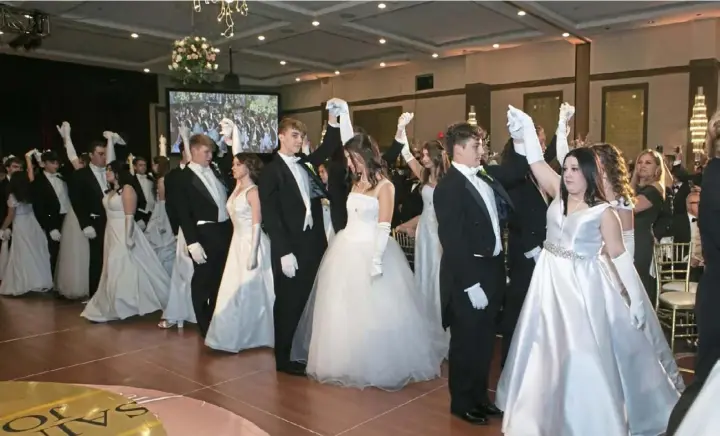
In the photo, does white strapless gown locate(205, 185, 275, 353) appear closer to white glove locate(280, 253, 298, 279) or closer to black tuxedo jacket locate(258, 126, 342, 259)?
black tuxedo jacket locate(258, 126, 342, 259)

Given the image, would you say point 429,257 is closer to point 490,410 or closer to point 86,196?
point 490,410

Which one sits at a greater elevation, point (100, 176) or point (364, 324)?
point (100, 176)

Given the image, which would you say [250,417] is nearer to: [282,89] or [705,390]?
[705,390]

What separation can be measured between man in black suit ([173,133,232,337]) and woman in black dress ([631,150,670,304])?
3357mm

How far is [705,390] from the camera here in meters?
1.53

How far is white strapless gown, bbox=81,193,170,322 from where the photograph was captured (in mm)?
5879

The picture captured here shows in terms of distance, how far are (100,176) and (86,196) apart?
0.87ft

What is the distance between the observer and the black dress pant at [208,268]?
5.18 metres

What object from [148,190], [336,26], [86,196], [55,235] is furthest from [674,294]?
[336,26]

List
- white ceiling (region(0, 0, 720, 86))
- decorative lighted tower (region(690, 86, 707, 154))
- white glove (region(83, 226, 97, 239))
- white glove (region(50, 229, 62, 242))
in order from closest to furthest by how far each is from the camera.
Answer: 1. white glove (region(83, 226, 97, 239))
2. white glove (region(50, 229, 62, 242))
3. white ceiling (region(0, 0, 720, 86))
4. decorative lighted tower (region(690, 86, 707, 154))

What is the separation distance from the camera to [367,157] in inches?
157

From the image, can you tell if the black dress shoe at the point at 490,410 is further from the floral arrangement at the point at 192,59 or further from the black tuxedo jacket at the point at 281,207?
the floral arrangement at the point at 192,59

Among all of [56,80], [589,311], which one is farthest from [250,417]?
[56,80]

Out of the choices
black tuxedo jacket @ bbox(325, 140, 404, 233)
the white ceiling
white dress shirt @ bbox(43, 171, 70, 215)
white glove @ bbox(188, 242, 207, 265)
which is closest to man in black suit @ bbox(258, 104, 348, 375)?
black tuxedo jacket @ bbox(325, 140, 404, 233)
